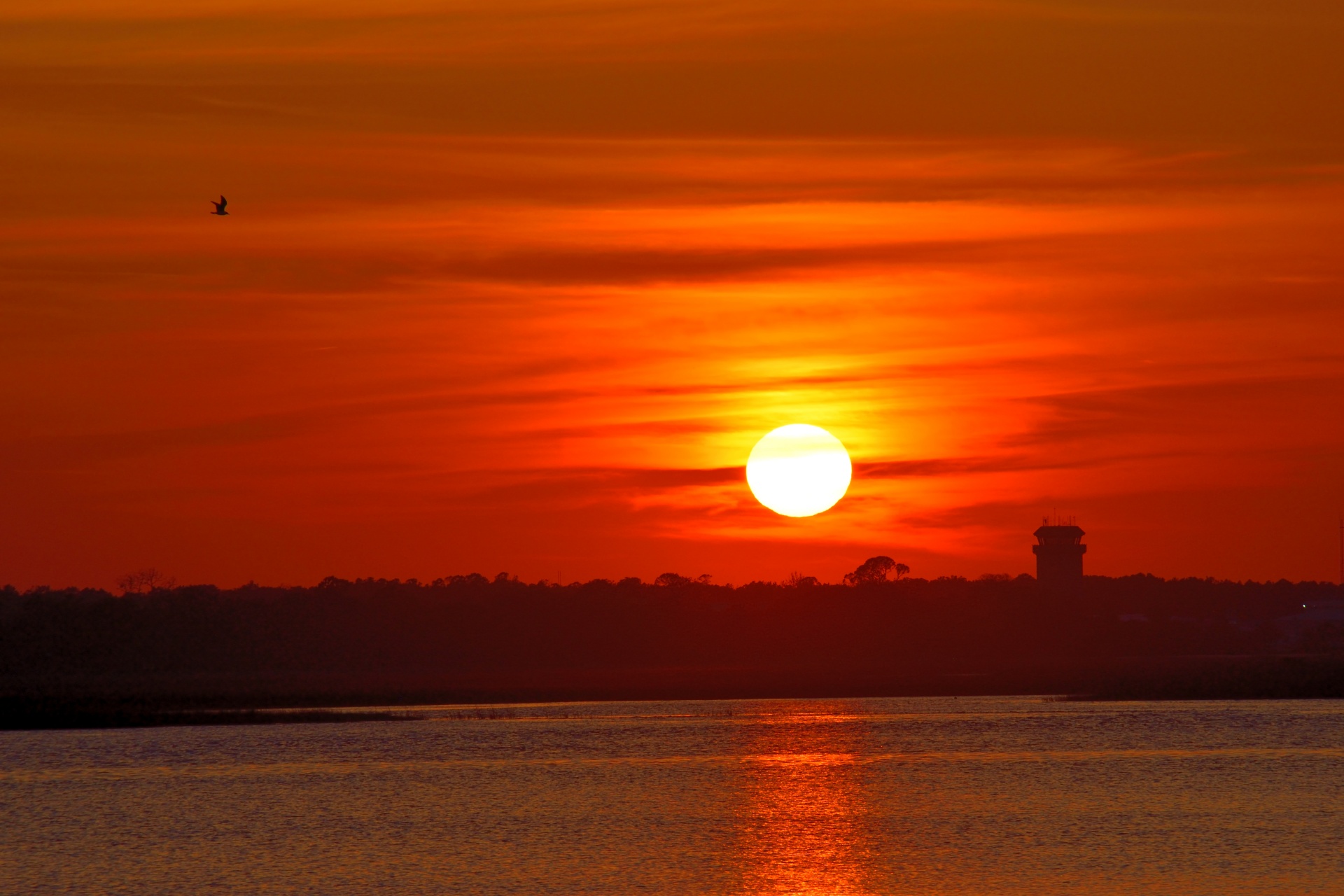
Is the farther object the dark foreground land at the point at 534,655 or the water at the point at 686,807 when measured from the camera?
the dark foreground land at the point at 534,655

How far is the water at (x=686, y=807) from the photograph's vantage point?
1786 inches

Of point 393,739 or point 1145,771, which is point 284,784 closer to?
point 393,739

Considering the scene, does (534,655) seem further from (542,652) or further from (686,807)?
(686,807)

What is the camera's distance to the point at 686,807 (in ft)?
199

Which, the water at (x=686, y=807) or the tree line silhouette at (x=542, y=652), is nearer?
the water at (x=686, y=807)

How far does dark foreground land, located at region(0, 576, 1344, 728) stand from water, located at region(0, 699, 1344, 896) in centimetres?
2628

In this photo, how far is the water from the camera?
45.4 meters

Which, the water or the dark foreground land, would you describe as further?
the dark foreground land

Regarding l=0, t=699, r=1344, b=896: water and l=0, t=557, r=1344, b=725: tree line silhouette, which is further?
l=0, t=557, r=1344, b=725: tree line silhouette

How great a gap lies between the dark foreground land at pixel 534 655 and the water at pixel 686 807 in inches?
1035

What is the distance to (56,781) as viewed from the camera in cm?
6769

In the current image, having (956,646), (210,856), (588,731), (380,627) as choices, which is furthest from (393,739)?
(956,646)

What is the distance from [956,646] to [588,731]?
105 m

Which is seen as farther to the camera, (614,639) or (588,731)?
(614,639)
